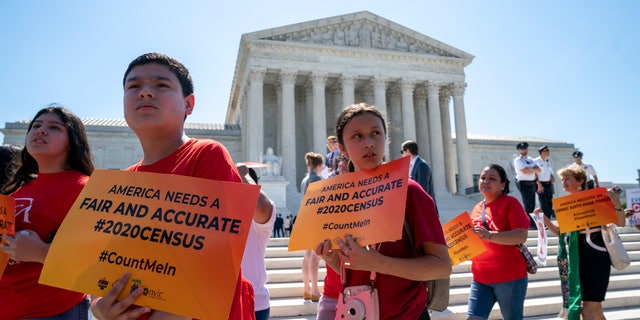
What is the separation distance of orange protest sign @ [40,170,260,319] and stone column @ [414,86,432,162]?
117ft

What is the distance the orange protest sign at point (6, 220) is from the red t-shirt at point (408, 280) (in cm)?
207

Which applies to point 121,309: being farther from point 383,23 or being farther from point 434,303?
point 383,23

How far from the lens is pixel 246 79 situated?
32.7 m

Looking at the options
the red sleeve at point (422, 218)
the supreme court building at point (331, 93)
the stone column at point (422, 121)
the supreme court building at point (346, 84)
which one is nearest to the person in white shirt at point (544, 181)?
the red sleeve at point (422, 218)

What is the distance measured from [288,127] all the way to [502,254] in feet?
88.4

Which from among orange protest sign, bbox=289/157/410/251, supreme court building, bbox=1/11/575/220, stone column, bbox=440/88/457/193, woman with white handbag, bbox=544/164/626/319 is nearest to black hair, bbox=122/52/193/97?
orange protest sign, bbox=289/157/410/251

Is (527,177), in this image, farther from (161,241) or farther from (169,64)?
(161,241)

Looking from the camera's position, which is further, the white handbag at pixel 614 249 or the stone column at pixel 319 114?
the stone column at pixel 319 114

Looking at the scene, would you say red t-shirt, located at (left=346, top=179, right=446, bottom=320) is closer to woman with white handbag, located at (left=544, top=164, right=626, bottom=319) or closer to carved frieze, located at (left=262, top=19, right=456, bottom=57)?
woman with white handbag, located at (left=544, top=164, right=626, bottom=319)

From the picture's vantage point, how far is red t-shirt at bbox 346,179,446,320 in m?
2.06

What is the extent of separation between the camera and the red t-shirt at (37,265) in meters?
2.57

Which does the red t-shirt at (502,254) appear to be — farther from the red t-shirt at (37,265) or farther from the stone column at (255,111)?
the stone column at (255,111)

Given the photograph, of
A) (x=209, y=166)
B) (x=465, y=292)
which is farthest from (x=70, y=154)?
(x=465, y=292)

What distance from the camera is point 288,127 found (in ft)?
101
